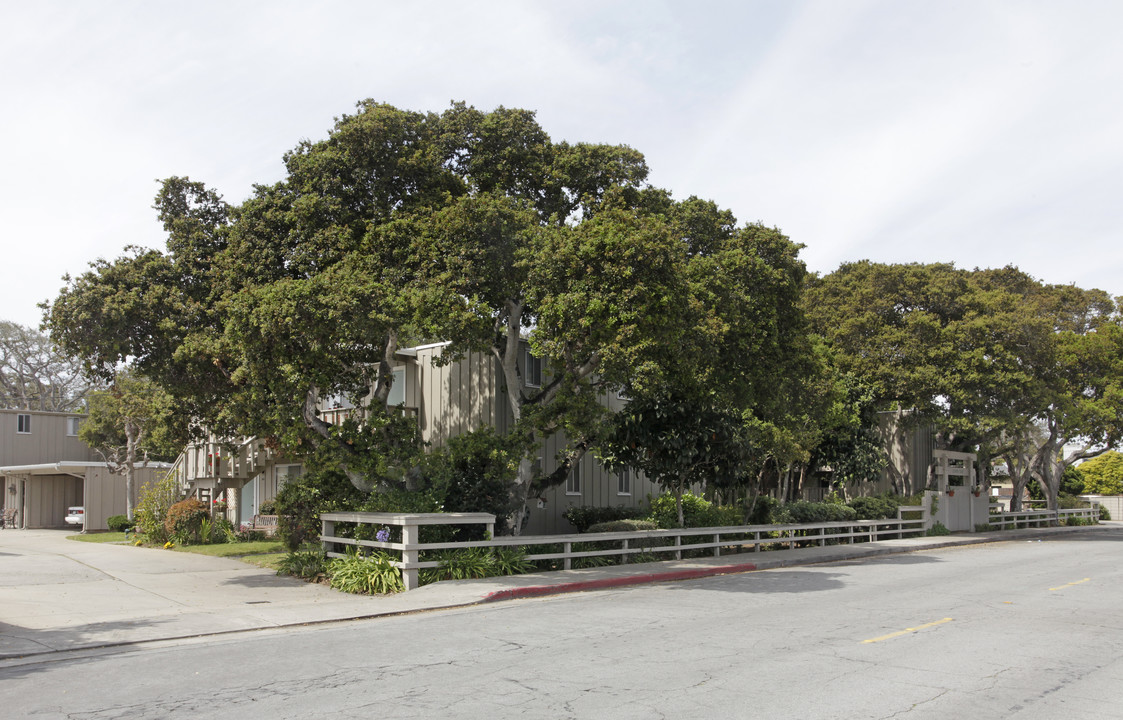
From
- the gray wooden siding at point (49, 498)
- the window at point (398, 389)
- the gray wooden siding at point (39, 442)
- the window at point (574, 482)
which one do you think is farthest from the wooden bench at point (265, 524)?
the gray wooden siding at point (39, 442)

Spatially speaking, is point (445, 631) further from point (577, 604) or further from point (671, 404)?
point (671, 404)

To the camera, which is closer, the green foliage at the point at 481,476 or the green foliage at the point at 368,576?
the green foliage at the point at 368,576

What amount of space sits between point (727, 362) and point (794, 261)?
2.96 m

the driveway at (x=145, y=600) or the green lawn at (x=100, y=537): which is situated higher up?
the driveway at (x=145, y=600)

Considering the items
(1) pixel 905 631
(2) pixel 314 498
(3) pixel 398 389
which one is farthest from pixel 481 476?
(1) pixel 905 631

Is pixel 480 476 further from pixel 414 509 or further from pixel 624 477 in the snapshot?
pixel 624 477

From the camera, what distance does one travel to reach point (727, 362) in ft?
67.4

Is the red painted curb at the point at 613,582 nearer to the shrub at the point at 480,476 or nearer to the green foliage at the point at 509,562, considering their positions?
the green foliage at the point at 509,562

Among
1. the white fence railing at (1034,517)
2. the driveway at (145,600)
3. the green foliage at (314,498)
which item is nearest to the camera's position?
the driveway at (145,600)

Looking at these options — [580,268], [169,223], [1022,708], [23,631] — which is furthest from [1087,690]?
[169,223]

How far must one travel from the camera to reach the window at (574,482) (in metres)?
26.0

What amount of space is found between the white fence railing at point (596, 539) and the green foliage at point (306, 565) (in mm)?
261

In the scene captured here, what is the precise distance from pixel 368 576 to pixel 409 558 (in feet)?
2.94

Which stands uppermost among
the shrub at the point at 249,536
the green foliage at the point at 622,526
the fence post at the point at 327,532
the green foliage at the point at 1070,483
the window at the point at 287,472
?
the window at the point at 287,472
